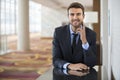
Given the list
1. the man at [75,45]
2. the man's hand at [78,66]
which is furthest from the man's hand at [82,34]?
the man's hand at [78,66]

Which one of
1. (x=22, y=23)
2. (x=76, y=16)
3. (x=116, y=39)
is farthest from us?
(x=22, y=23)

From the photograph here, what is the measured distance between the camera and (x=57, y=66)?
2924mm

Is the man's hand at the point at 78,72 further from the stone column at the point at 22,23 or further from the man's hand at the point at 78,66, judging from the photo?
the stone column at the point at 22,23

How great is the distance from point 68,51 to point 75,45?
0.36 ft

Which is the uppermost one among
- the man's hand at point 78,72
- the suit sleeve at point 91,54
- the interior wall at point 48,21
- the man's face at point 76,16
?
the interior wall at point 48,21

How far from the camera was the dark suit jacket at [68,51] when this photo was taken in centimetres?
278

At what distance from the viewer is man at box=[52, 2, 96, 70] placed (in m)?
2.67

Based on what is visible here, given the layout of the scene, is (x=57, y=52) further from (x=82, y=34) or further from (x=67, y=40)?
(x=82, y=34)

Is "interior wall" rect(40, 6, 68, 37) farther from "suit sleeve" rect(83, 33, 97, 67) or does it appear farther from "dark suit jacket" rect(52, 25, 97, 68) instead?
"suit sleeve" rect(83, 33, 97, 67)

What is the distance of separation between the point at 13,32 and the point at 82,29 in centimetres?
2647

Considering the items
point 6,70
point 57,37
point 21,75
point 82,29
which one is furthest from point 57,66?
point 6,70

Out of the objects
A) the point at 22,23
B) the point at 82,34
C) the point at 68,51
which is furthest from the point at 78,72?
the point at 22,23

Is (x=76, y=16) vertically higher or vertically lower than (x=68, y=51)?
higher

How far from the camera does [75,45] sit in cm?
279
